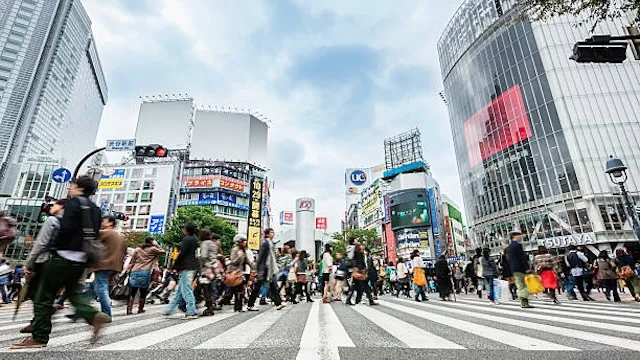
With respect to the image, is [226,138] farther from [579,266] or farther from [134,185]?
[579,266]

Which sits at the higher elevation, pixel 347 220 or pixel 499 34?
pixel 499 34

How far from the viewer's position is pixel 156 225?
47.7 metres

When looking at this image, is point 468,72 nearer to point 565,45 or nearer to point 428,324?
point 565,45

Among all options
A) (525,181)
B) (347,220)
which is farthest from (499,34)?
(347,220)

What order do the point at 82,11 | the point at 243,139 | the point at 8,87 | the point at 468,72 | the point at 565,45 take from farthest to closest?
1. the point at 82,11
2. the point at 8,87
3. the point at 243,139
4. the point at 468,72
5. the point at 565,45

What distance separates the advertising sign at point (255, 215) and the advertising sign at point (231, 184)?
3947mm

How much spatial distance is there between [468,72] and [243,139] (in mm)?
40495

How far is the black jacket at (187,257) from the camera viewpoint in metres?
5.29

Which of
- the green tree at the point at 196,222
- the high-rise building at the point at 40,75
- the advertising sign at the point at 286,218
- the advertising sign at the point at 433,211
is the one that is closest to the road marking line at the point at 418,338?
the green tree at the point at 196,222

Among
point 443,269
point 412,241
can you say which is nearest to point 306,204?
point 412,241

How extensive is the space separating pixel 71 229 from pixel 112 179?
6349 centimetres

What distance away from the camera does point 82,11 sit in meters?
96.1

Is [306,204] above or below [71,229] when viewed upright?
above

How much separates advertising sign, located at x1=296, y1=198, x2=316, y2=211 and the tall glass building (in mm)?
53900
